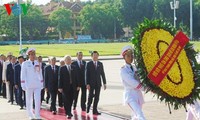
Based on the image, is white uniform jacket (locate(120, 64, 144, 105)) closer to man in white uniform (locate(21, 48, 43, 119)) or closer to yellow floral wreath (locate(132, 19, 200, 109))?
yellow floral wreath (locate(132, 19, 200, 109))

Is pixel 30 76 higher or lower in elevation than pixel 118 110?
higher

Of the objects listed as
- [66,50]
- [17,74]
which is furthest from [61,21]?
[17,74]

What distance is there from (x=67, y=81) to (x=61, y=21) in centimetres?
9766

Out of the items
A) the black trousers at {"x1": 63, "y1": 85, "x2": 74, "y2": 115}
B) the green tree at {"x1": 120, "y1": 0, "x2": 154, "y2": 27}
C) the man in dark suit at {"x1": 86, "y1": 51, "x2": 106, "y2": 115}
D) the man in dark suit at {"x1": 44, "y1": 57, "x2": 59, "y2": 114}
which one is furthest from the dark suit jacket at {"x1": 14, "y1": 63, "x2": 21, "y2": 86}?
the green tree at {"x1": 120, "y1": 0, "x2": 154, "y2": 27}

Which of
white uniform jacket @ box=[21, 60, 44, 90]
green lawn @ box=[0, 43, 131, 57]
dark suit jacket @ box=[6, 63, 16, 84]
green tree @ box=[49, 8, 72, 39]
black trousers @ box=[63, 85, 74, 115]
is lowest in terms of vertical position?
green lawn @ box=[0, 43, 131, 57]

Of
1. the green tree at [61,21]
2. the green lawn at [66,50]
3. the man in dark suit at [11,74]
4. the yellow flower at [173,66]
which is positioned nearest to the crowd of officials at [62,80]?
the man in dark suit at [11,74]

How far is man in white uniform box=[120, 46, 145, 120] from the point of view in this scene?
6.98 meters

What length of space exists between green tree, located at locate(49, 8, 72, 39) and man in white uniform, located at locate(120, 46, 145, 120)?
3976 inches

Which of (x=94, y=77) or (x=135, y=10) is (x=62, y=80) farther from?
(x=135, y=10)

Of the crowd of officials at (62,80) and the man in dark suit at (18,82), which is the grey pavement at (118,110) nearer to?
the man in dark suit at (18,82)

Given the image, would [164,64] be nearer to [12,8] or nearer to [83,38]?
[12,8]

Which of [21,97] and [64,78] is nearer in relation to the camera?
[64,78]

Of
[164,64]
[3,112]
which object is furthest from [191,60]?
[3,112]

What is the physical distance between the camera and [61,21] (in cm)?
10750
